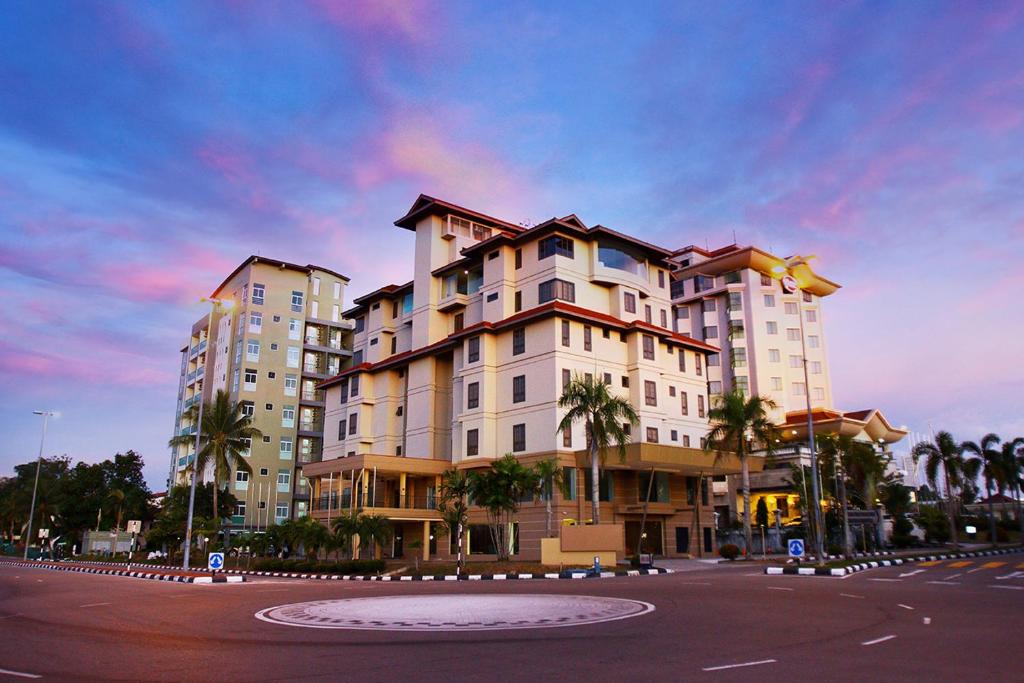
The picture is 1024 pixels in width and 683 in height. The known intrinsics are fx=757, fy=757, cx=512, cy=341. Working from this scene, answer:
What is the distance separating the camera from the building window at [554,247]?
53000mm

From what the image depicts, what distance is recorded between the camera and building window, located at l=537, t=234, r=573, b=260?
53.0 metres

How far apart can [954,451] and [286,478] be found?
217 ft

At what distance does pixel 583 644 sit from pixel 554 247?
141 feet

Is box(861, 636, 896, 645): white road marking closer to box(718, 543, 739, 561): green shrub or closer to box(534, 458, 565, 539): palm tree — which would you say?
box(534, 458, 565, 539): palm tree

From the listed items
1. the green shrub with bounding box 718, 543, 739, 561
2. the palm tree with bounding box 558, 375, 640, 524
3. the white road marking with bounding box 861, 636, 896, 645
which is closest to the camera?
the white road marking with bounding box 861, 636, 896, 645

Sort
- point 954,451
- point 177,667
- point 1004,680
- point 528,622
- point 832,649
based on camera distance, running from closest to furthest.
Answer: point 1004,680 → point 177,667 → point 832,649 → point 528,622 → point 954,451

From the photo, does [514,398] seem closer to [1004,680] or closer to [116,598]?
[116,598]

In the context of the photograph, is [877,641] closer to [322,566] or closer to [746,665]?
[746,665]

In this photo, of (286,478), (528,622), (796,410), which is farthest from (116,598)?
(796,410)

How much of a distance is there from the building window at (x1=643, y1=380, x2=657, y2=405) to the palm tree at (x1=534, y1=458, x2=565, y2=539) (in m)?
9.30

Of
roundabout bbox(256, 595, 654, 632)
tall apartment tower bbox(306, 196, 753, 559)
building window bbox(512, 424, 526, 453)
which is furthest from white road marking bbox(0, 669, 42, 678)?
building window bbox(512, 424, 526, 453)

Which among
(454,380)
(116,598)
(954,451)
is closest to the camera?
(116,598)

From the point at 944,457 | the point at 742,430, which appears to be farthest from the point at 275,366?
the point at 944,457

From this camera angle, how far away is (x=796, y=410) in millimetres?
85062
